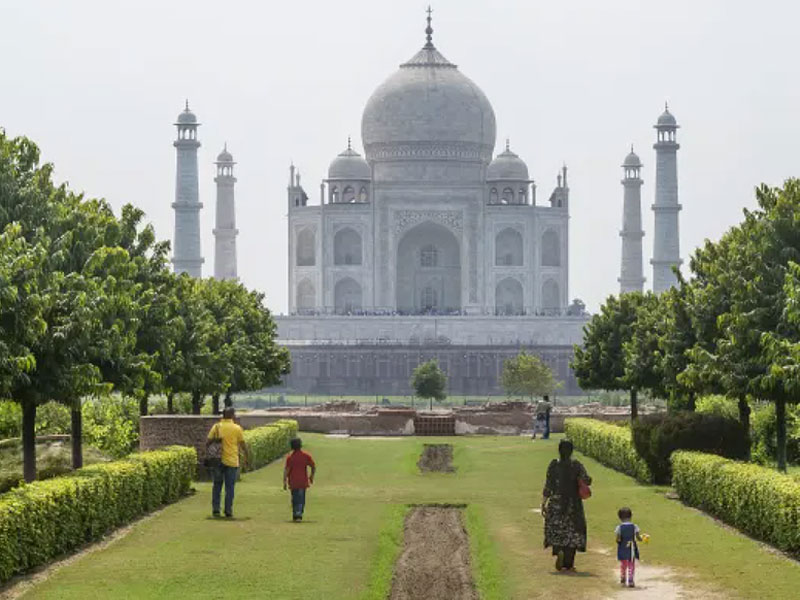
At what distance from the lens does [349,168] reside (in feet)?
374

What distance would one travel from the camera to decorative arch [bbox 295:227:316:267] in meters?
113

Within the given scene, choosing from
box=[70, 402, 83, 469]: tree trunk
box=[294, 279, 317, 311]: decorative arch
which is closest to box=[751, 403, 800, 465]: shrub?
box=[70, 402, 83, 469]: tree trunk

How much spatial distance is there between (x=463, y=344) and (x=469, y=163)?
52.4 ft

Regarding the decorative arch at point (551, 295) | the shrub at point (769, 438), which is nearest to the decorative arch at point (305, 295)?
the decorative arch at point (551, 295)

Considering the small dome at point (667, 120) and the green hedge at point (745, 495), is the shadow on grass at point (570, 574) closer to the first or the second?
the green hedge at point (745, 495)

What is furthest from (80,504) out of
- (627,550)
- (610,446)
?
(610,446)

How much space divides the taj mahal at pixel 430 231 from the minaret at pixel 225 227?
9 cm

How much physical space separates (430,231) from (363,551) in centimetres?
9445

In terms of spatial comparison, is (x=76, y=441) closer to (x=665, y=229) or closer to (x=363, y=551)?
(x=363, y=551)

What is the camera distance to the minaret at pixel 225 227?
113 meters

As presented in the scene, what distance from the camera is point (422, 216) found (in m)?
111

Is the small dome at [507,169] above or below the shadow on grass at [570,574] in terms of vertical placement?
above

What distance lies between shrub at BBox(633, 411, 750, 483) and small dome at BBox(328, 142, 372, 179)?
8626cm

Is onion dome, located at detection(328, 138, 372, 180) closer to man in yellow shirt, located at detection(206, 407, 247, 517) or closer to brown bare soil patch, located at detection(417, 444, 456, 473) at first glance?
brown bare soil patch, located at detection(417, 444, 456, 473)
